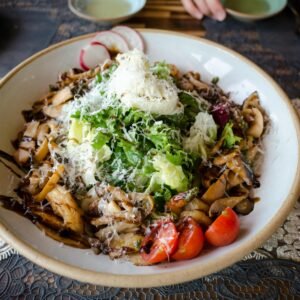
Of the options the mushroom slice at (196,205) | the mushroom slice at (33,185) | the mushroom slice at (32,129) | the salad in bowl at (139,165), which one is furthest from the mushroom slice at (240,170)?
the mushroom slice at (32,129)

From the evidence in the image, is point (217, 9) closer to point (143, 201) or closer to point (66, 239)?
point (143, 201)

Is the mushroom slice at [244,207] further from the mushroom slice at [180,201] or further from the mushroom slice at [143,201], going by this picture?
the mushroom slice at [143,201]

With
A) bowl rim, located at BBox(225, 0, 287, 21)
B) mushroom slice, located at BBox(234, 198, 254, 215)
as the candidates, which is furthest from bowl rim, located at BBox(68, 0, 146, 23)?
mushroom slice, located at BBox(234, 198, 254, 215)

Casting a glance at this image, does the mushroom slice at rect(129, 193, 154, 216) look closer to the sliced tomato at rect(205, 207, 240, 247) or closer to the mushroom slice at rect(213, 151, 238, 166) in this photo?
the sliced tomato at rect(205, 207, 240, 247)

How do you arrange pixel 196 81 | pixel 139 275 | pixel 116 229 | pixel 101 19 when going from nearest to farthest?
pixel 139 275, pixel 116 229, pixel 196 81, pixel 101 19

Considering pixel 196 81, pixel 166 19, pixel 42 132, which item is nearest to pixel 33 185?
pixel 42 132

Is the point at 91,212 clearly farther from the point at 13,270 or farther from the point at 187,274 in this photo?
the point at 187,274
